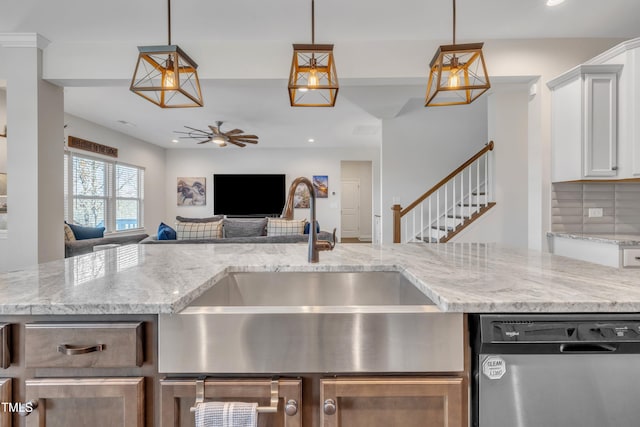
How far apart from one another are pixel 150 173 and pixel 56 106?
4669mm

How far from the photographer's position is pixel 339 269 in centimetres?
143

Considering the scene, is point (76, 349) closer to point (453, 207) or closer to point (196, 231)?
point (196, 231)

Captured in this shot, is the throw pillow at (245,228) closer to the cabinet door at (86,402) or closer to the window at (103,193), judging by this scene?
the window at (103,193)

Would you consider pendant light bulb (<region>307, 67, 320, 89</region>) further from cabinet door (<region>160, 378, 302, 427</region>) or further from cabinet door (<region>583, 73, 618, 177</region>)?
cabinet door (<region>583, 73, 618, 177</region>)

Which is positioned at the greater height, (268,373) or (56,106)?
(56,106)

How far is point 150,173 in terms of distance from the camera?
7547 millimetres

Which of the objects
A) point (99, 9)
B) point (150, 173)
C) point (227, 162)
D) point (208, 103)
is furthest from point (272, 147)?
point (99, 9)

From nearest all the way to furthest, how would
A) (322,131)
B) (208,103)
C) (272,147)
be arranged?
1. (208,103)
2. (322,131)
3. (272,147)

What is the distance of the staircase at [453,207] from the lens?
4.07 m

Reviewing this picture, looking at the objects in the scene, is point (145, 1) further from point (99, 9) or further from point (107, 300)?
point (107, 300)

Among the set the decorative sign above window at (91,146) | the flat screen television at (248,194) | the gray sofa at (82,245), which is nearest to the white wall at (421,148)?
the flat screen television at (248,194)

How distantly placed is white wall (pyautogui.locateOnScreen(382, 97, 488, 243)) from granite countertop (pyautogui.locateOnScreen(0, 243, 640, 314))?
3.30 meters

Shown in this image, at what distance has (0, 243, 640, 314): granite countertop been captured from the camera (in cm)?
87

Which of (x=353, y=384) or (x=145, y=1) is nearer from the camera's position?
(x=353, y=384)
